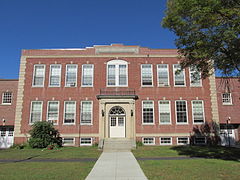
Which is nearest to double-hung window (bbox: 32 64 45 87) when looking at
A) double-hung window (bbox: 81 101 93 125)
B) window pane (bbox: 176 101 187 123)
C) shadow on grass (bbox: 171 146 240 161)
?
double-hung window (bbox: 81 101 93 125)

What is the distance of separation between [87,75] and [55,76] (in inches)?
136

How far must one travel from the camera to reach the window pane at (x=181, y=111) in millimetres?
20031

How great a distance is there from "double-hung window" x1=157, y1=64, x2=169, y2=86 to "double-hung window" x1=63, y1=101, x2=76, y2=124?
9.36 m

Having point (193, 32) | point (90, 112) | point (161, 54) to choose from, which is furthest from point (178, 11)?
point (90, 112)

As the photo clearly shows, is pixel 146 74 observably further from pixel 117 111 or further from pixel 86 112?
pixel 86 112

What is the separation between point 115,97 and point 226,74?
10585 millimetres

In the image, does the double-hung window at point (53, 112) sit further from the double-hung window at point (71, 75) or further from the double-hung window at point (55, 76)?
the double-hung window at point (71, 75)

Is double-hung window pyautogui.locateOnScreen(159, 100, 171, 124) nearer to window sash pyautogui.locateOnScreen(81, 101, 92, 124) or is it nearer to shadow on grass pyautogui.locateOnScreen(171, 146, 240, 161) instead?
shadow on grass pyautogui.locateOnScreen(171, 146, 240, 161)

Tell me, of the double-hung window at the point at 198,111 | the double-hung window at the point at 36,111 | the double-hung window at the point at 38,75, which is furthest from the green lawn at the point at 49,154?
the double-hung window at the point at 198,111

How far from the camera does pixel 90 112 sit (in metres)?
20.2

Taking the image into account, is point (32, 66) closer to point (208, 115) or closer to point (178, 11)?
point (178, 11)

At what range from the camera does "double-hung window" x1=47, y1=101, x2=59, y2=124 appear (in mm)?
20078

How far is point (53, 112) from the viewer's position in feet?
66.4

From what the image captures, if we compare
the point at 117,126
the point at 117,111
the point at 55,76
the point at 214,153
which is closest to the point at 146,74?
the point at 117,111
